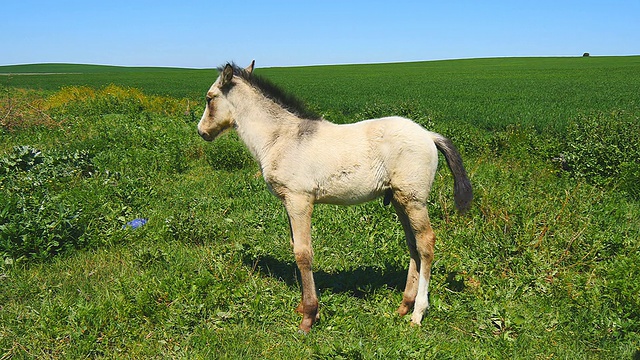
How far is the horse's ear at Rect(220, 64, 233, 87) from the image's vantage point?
4.66 meters

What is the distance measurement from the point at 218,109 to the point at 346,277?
2553 millimetres

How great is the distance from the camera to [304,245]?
4.46 meters

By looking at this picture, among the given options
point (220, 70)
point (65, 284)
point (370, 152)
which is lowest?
point (65, 284)

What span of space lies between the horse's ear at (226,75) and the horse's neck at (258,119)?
15 centimetres

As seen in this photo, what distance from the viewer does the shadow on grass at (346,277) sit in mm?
5312

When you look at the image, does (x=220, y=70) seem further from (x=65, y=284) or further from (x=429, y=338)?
(x=429, y=338)

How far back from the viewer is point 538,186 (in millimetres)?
8078

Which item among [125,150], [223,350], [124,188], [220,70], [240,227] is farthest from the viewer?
[125,150]

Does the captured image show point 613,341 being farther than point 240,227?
No

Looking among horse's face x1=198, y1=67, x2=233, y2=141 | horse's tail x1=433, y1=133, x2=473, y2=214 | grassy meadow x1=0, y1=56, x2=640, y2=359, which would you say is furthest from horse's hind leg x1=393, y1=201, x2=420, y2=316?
horse's face x1=198, y1=67, x2=233, y2=141

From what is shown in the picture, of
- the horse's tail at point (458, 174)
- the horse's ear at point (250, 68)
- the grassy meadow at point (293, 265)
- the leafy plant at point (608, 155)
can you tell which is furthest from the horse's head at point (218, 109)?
the leafy plant at point (608, 155)

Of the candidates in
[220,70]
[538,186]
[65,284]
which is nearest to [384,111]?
[538,186]

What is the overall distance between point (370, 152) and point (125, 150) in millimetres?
8224

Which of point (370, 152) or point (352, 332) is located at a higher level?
point (370, 152)
